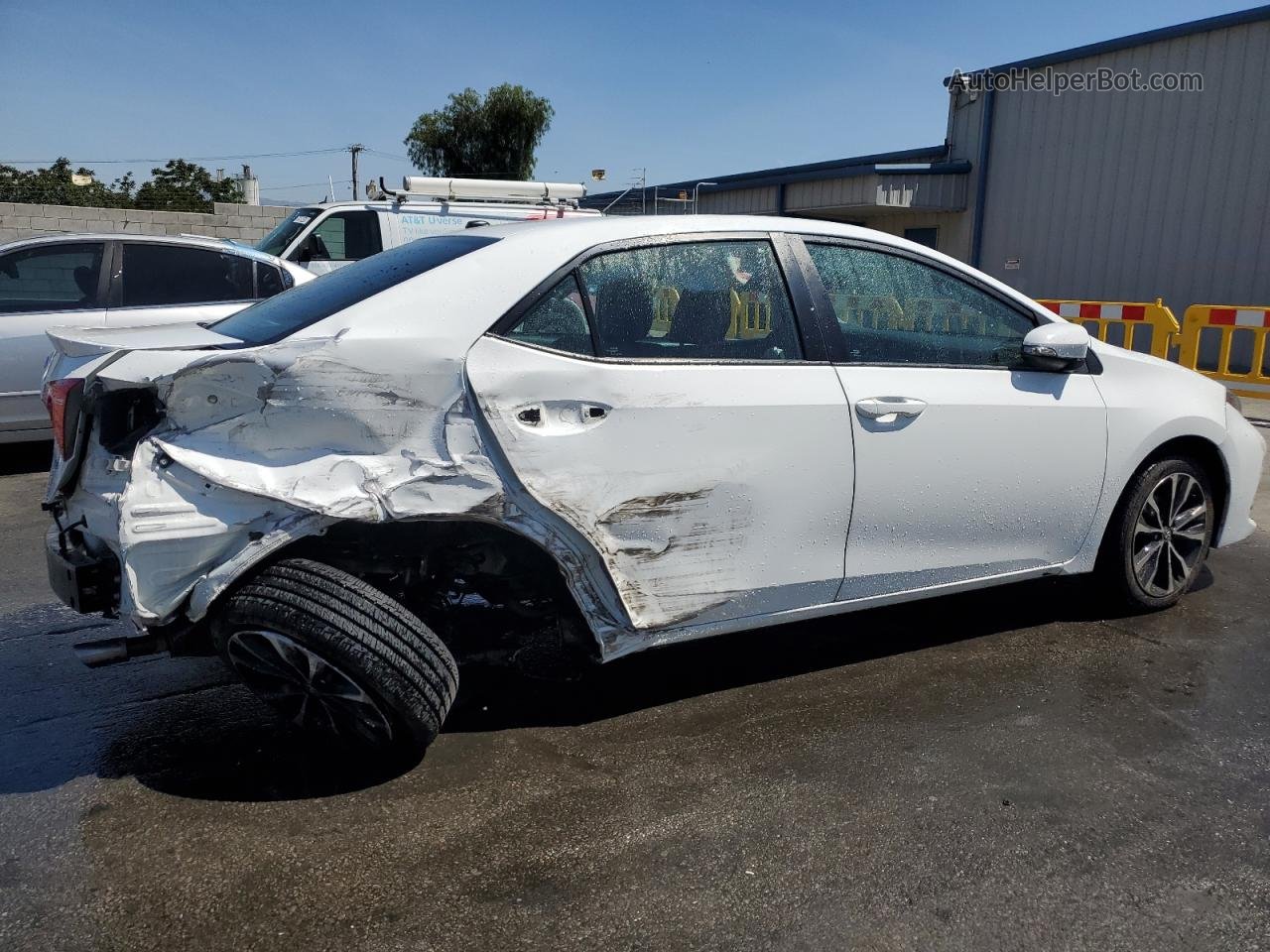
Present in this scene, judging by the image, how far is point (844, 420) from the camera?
130 inches

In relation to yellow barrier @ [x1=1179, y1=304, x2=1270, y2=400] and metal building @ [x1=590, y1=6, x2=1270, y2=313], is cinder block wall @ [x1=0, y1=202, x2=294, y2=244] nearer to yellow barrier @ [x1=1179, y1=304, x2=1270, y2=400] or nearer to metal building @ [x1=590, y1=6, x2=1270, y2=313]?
metal building @ [x1=590, y1=6, x2=1270, y2=313]

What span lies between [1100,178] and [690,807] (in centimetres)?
1590

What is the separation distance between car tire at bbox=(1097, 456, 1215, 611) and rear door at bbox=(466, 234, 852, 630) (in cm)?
149

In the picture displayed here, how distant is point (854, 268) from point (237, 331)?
212 cm

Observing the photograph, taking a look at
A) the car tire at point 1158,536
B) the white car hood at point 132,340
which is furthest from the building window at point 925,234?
the white car hood at point 132,340

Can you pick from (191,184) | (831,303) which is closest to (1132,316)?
(831,303)

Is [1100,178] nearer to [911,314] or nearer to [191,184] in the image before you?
[911,314]

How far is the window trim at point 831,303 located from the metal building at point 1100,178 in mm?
12460

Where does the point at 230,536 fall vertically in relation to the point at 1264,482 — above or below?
above

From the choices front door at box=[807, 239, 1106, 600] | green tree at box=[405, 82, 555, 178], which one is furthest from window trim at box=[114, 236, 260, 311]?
green tree at box=[405, 82, 555, 178]

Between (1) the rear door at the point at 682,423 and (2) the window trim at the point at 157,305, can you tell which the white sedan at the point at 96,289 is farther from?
(1) the rear door at the point at 682,423

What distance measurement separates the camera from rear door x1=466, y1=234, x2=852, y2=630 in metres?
2.90

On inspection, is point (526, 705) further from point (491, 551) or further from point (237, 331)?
point (237, 331)

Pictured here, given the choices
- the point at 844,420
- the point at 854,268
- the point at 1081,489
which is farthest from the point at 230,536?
the point at 1081,489
